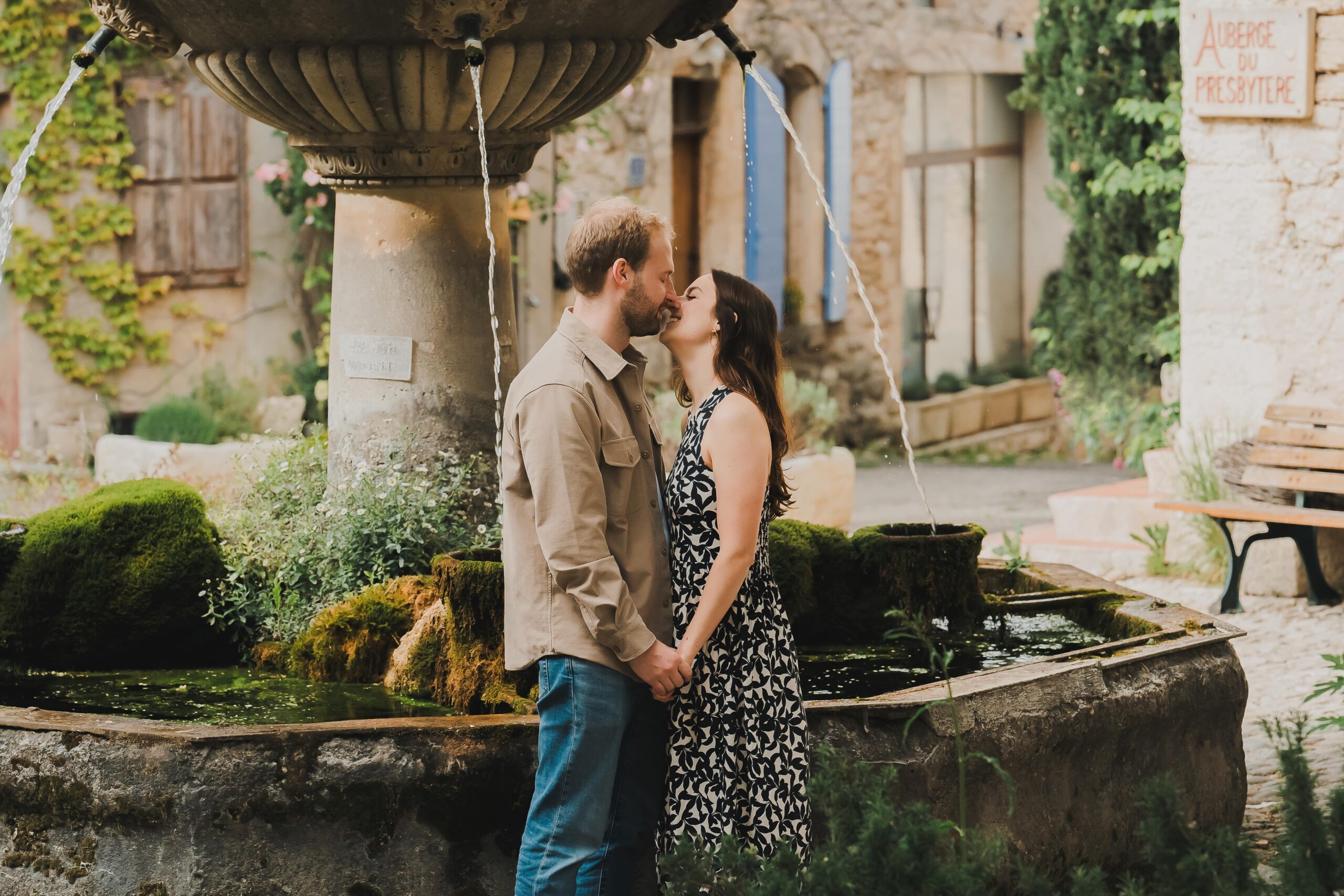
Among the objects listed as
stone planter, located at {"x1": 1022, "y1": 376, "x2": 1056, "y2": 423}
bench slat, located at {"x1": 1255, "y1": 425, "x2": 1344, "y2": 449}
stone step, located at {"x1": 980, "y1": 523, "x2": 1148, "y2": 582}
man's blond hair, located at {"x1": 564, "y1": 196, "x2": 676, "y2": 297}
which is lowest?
stone step, located at {"x1": 980, "y1": 523, "x2": 1148, "y2": 582}

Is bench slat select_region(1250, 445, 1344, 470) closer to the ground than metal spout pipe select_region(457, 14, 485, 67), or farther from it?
closer to the ground

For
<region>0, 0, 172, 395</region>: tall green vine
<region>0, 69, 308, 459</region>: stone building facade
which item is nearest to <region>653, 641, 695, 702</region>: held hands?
<region>0, 69, 308, 459</region>: stone building facade

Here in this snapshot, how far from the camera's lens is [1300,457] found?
22.8 ft

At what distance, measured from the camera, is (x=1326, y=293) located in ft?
23.5

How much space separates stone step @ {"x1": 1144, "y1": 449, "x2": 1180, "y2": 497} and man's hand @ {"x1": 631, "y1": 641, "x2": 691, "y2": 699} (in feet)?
18.2

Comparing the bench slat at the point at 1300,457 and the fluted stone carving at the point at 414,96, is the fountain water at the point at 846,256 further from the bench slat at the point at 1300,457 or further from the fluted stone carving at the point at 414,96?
the bench slat at the point at 1300,457

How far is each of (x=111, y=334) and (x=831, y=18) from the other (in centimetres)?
571

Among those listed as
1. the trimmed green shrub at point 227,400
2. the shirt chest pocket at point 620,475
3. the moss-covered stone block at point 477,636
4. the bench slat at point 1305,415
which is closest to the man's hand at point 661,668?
the shirt chest pocket at point 620,475

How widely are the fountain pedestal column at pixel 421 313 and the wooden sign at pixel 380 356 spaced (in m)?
0.01

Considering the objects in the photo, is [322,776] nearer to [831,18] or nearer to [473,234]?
[473,234]

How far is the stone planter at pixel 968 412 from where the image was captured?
42.9ft

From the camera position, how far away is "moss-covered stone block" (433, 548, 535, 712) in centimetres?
379

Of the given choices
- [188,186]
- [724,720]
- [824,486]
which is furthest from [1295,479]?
[188,186]

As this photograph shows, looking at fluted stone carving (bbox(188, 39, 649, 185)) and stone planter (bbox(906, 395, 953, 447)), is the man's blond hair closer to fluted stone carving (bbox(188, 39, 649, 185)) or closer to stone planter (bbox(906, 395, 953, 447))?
fluted stone carving (bbox(188, 39, 649, 185))
